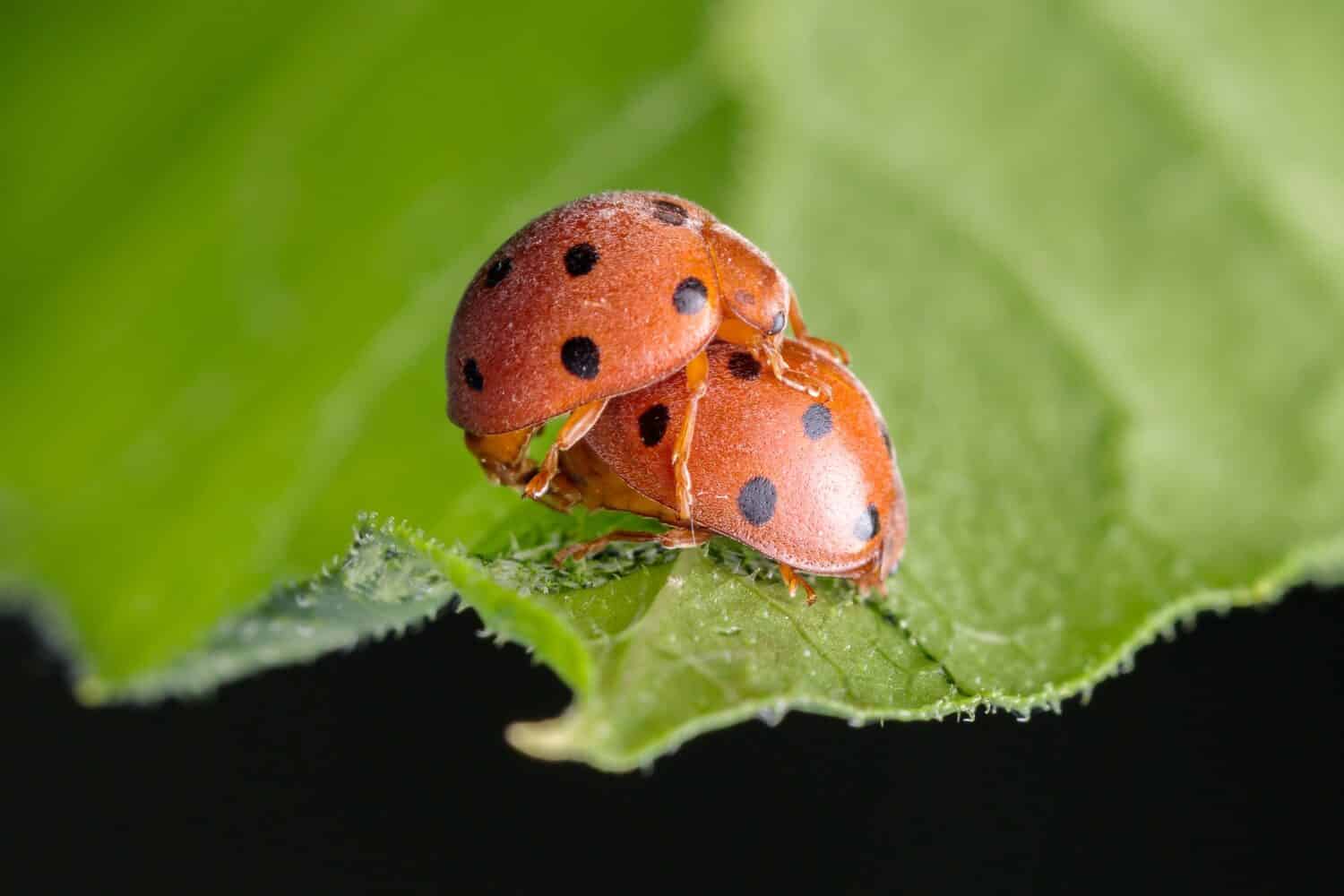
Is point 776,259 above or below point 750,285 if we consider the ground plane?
above

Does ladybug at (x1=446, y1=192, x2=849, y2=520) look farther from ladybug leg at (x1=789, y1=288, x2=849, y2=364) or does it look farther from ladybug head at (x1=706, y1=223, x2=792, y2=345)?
ladybug leg at (x1=789, y1=288, x2=849, y2=364)

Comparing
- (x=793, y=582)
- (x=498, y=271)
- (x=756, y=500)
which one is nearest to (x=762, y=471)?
(x=756, y=500)

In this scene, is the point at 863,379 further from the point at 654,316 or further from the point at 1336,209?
the point at 1336,209

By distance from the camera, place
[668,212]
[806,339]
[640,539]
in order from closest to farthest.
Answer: [640,539] < [668,212] < [806,339]

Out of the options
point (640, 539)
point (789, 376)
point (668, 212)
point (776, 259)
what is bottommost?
point (640, 539)

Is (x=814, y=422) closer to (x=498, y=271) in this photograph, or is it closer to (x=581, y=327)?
(x=581, y=327)

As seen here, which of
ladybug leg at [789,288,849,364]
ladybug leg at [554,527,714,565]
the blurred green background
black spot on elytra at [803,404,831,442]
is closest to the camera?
ladybug leg at [554,527,714,565]

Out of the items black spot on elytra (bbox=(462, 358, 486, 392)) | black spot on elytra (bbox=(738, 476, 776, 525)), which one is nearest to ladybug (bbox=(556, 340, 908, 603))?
black spot on elytra (bbox=(738, 476, 776, 525))
